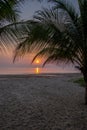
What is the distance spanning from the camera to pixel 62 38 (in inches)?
437

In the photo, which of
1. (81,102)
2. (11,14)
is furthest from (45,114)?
(11,14)

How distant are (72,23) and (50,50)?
1326 millimetres

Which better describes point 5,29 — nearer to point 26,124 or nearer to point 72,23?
point 26,124

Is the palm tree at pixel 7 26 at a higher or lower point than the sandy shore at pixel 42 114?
higher

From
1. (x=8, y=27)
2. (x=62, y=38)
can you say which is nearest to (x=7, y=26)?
(x=8, y=27)

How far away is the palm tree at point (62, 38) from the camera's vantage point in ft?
32.7

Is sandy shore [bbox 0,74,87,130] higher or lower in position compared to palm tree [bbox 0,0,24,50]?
lower

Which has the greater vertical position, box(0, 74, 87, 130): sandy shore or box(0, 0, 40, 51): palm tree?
box(0, 0, 40, 51): palm tree

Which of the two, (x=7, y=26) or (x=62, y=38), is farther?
(x=62, y=38)

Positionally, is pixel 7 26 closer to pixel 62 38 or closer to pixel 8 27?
pixel 8 27

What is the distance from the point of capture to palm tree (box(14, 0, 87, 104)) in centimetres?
998

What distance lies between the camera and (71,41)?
11.7m

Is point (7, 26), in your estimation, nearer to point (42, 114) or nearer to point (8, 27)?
point (8, 27)

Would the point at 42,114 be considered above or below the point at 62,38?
below
